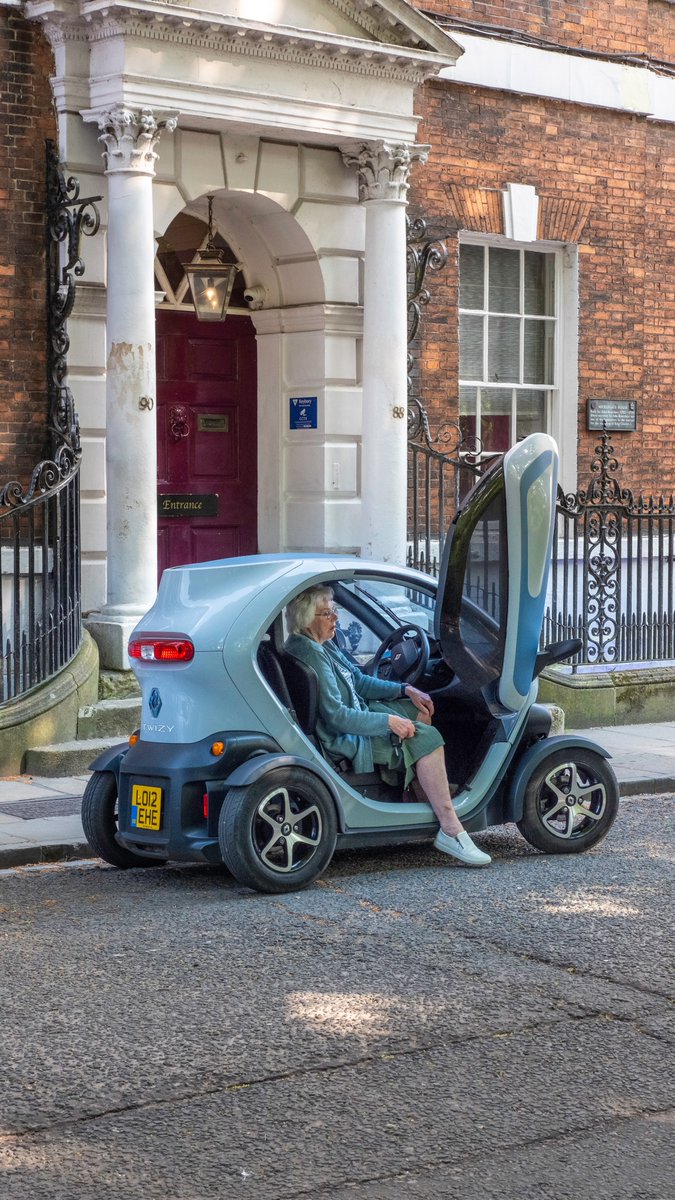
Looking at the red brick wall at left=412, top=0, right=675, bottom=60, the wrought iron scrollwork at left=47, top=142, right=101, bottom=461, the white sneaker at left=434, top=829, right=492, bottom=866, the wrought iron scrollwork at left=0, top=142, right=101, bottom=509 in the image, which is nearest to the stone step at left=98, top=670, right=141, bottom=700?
the wrought iron scrollwork at left=0, top=142, right=101, bottom=509

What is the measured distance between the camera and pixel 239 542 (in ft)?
47.5

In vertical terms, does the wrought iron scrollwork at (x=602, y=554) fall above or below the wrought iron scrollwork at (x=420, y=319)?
below

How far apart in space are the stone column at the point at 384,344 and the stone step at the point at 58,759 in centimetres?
349

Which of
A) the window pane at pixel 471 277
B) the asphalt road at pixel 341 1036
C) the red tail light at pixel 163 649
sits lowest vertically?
the asphalt road at pixel 341 1036


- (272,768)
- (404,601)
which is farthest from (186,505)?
(272,768)

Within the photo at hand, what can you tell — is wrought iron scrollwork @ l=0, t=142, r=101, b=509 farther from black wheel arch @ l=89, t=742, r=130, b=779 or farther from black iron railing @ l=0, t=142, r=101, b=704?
black wheel arch @ l=89, t=742, r=130, b=779

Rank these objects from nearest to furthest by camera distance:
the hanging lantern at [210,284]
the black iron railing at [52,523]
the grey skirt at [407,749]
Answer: the grey skirt at [407,749] < the black iron railing at [52,523] < the hanging lantern at [210,284]

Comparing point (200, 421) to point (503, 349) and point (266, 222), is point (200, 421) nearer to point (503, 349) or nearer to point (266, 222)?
point (266, 222)

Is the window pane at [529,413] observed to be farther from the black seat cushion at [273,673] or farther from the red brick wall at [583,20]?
the black seat cushion at [273,673]

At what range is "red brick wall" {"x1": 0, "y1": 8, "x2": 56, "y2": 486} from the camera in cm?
1212

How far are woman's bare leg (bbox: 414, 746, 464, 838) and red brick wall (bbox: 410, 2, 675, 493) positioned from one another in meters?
7.38

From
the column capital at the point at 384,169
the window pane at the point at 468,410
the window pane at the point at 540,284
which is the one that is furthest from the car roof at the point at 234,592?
the window pane at the point at 540,284

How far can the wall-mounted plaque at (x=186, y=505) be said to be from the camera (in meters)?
13.9

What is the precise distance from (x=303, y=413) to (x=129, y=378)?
2499 mm
